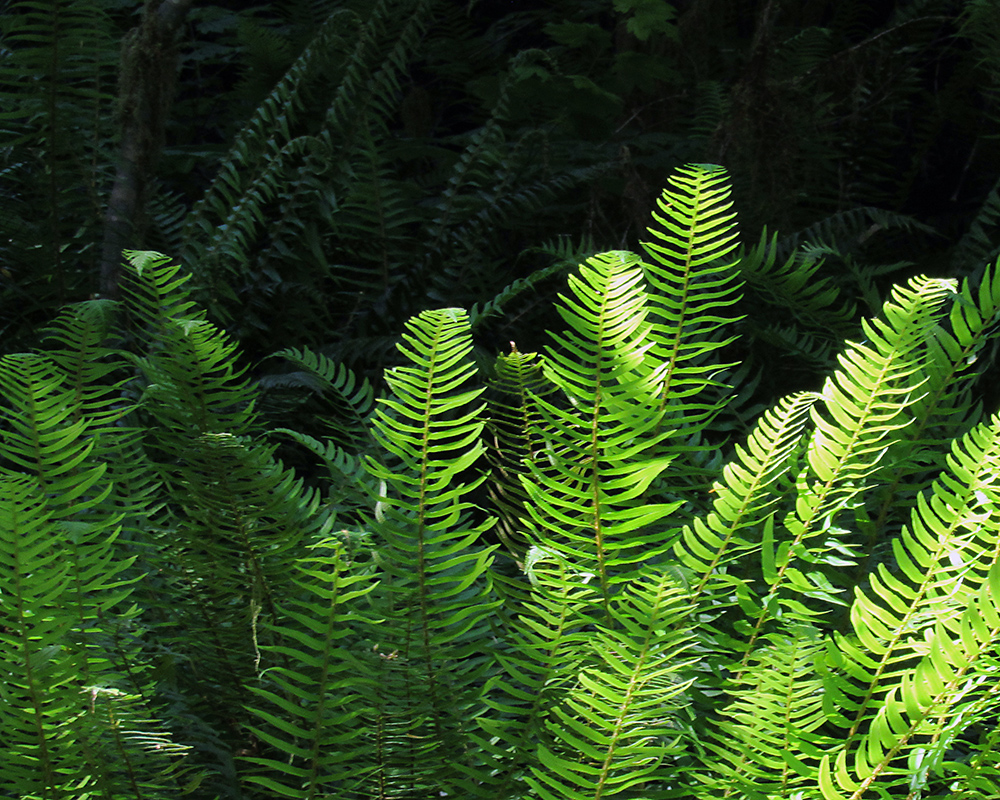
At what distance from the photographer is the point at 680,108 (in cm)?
302

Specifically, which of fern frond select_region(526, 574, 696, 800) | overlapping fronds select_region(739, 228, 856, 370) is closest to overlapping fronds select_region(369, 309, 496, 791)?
fern frond select_region(526, 574, 696, 800)

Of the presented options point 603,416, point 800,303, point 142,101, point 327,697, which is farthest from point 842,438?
point 142,101

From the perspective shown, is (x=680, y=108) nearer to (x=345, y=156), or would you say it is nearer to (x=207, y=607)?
(x=345, y=156)

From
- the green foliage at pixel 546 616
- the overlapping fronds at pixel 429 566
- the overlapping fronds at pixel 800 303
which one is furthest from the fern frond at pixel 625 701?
the overlapping fronds at pixel 800 303

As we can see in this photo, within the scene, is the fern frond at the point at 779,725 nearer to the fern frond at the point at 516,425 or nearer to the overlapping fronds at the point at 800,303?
the fern frond at the point at 516,425

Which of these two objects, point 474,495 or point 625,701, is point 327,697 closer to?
point 625,701

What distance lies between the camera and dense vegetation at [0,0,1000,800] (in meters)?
0.79

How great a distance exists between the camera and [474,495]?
1.79m

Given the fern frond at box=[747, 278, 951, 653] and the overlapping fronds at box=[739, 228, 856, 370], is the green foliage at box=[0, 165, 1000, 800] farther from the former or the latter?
the overlapping fronds at box=[739, 228, 856, 370]

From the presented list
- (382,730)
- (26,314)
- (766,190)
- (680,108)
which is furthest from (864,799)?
(680,108)

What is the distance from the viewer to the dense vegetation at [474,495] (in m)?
0.79

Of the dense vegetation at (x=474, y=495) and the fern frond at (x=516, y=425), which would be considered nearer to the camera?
the dense vegetation at (x=474, y=495)

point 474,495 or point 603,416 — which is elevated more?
point 603,416

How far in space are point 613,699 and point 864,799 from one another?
0.25 metres
